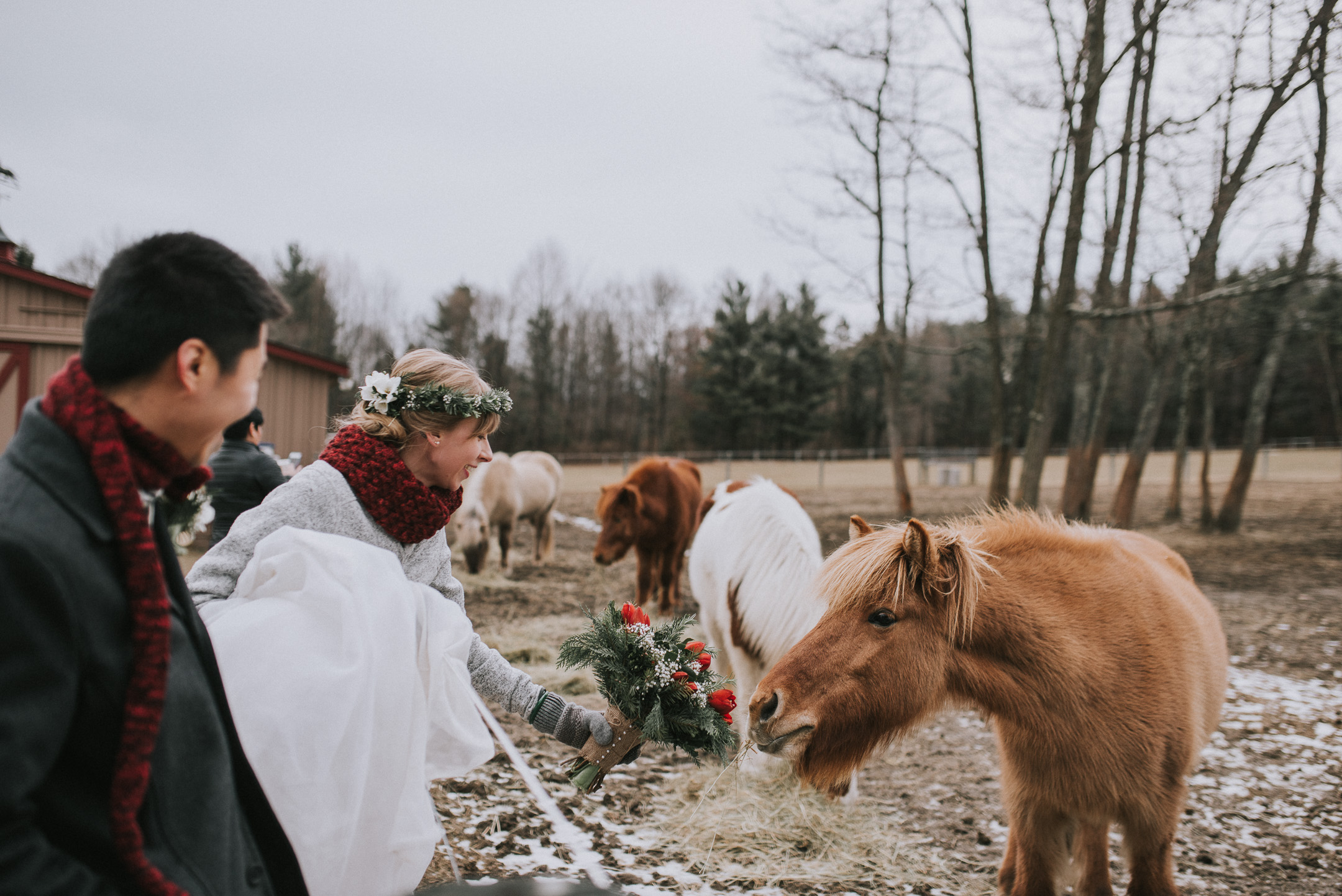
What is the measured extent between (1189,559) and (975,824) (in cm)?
962

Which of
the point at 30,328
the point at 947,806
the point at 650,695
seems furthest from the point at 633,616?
the point at 30,328

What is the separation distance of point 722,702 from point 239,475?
Answer: 350 centimetres

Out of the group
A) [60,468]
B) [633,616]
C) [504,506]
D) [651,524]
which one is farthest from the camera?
[504,506]

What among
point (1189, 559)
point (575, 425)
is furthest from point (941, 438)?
point (1189, 559)

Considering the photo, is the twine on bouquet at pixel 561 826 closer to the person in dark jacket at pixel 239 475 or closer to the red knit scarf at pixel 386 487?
the red knit scarf at pixel 386 487

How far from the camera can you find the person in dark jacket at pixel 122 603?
2.87 feet

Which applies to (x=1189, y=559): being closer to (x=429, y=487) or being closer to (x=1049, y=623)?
(x=1049, y=623)

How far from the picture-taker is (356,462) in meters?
1.90

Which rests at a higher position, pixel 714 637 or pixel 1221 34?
pixel 1221 34

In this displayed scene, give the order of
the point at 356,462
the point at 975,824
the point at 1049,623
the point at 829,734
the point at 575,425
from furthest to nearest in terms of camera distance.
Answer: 1. the point at 575,425
2. the point at 975,824
3. the point at 1049,623
4. the point at 829,734
5. the point at 356,462

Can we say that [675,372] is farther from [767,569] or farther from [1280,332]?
[767,569]

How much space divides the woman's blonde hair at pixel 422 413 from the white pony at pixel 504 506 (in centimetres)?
750

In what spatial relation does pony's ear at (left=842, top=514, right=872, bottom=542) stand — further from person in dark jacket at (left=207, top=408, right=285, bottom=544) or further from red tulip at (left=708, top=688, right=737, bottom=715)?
person in dark jacket at (left=207, top=408, right=285, bottom=544)

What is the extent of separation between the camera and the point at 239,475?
14.1 ft
